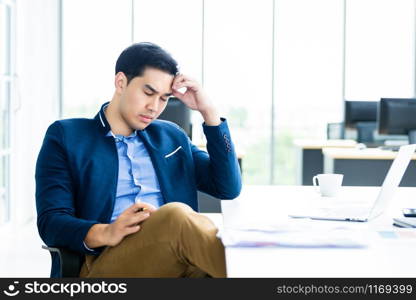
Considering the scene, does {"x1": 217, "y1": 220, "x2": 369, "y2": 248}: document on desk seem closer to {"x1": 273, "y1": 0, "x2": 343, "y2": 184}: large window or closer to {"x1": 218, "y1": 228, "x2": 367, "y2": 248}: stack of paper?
{"x1": 218, "y1": 228, "x2": 367, "y2": 248}: stack of paper

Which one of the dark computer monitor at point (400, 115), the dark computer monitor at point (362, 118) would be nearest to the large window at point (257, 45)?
the dark computer monitor at point (362, 118)

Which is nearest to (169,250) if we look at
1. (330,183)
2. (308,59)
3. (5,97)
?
(330,183)

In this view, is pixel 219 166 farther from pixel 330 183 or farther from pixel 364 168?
pixel 364 168

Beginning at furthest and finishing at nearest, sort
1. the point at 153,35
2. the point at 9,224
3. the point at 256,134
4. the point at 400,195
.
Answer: the point at 256,134, the point at 153,35, the point at 9,224, the point at 400,195

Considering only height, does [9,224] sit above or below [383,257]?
below

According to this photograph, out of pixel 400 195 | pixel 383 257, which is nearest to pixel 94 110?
pixel 400 195

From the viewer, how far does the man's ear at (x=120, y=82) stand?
2174 mm

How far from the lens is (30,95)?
6.54 meters

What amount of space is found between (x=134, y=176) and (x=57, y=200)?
273mm

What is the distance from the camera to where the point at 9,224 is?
588 centimetres

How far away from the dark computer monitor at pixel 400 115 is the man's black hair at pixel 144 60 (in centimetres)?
368

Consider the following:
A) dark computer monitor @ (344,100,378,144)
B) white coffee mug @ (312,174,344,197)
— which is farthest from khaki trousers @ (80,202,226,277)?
dark computer monitor @ (344,100,378,144)

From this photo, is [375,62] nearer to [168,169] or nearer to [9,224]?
[9,224]

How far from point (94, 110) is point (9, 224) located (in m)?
2.82
